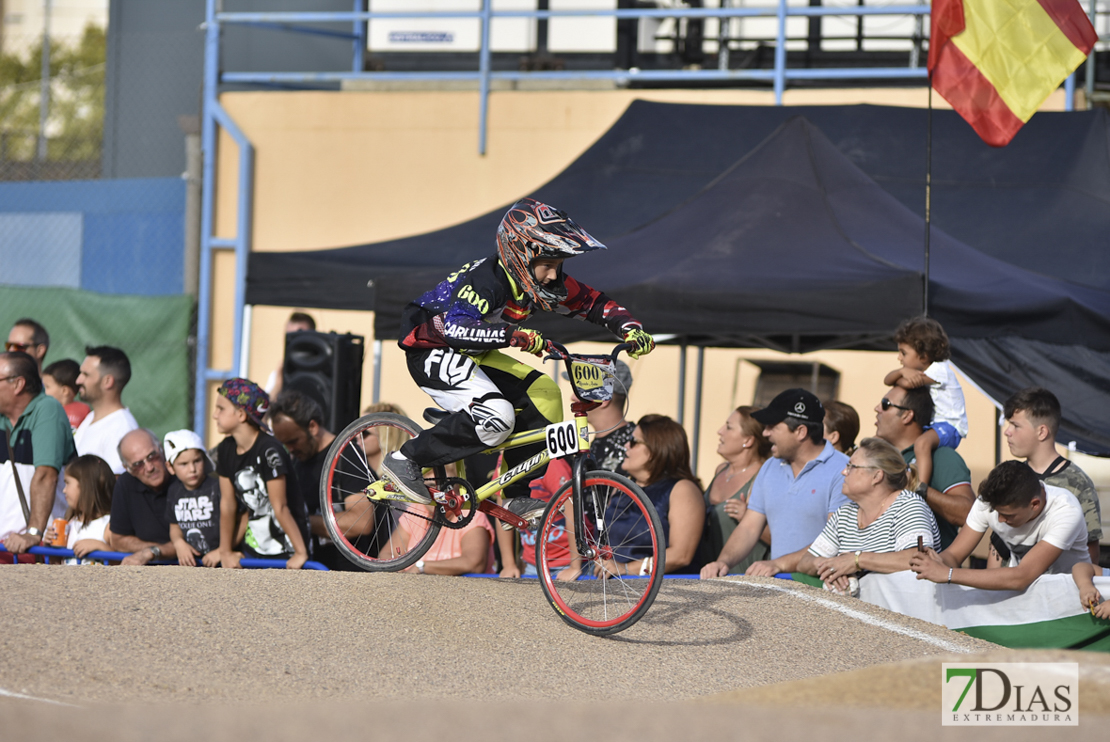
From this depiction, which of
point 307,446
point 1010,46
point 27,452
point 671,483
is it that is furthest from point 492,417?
point 1010,46

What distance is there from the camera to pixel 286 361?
930 cm

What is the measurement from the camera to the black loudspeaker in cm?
911

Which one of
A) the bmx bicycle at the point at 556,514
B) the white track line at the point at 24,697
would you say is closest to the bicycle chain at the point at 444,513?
the bmx bicycle at the point at 556,514

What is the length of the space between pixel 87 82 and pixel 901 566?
17.3 meters

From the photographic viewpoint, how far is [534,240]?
18.3ft

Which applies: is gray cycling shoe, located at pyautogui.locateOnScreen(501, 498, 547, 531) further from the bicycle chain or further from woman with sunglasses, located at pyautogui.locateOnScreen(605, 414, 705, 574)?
woman with sunglasses, located at pyautogui.locateOnScreen(605, 414, 705, 574)

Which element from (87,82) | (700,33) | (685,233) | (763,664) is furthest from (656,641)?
(87,82)

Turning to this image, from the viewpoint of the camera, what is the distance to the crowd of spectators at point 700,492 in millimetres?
6309

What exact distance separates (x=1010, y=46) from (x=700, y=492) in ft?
12.2

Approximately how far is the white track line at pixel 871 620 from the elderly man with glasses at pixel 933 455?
85 centimetres

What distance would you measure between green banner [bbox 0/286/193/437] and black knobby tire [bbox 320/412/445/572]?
7.33 meters

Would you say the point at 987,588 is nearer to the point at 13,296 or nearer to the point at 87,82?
the point at 13,296

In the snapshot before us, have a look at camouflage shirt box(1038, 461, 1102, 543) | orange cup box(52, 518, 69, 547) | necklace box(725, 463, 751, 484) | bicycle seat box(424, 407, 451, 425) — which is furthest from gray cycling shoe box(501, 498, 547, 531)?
orange cup box(52, 518, 69, 547)

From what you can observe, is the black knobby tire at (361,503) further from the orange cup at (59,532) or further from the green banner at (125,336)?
the green banner at (125,336)
